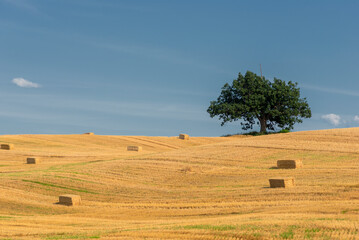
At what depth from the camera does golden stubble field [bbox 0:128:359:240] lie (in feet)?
50.7

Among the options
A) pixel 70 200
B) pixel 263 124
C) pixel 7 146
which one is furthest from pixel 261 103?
pixel 70 200

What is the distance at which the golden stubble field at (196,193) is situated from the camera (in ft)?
50.7

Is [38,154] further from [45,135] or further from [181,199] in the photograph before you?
[181,199]

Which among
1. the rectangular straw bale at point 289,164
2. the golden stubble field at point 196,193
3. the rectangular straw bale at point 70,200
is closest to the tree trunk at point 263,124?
the golden stubble field at point 196,193

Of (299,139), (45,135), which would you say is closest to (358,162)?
(299,139)

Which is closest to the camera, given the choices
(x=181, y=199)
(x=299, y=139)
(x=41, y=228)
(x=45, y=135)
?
(x=41, y=228)

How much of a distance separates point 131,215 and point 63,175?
1038 centimetres

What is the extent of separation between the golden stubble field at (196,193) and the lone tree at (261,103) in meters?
27.1

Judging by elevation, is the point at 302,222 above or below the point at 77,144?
below

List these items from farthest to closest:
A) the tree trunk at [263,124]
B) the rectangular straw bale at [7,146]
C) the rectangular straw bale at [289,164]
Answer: the tree trunk at [263,124], the rectangular straw bale at [7,146], the rectangular straw bale at [289,164]

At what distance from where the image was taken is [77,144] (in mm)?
56750

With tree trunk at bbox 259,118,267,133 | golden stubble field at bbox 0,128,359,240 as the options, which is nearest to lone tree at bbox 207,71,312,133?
tree trunk at bbox 259,118,267,133

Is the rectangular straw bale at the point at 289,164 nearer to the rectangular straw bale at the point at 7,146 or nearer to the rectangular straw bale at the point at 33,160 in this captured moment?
the rectangular straw bale at the point at 33,160

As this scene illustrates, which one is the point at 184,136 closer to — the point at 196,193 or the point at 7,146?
the point at 7,146
